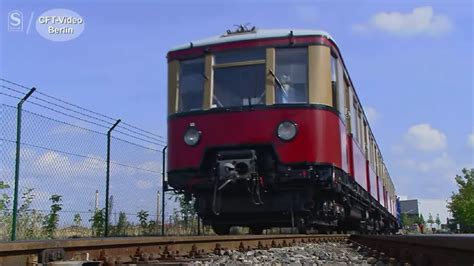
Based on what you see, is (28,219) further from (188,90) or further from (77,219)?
(188,90)

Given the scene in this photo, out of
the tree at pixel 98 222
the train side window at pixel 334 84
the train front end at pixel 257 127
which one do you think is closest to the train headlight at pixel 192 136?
the train front end at pixel 257 127

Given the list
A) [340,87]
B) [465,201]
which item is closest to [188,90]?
[340,87]

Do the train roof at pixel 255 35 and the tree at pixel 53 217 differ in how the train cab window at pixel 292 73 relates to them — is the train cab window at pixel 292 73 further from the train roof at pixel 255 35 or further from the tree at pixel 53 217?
the tree at pixel 53 217

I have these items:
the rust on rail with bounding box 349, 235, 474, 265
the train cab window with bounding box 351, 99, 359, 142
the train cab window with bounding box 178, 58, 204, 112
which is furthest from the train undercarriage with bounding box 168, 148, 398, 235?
the train cab window with bounding box 351, 99, 359, 142

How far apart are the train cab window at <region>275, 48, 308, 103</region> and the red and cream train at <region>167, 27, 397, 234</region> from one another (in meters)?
0.02

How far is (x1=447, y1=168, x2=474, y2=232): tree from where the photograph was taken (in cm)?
4812

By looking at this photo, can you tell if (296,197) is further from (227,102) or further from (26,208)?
(26,208)

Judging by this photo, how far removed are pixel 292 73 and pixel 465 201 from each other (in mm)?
45860

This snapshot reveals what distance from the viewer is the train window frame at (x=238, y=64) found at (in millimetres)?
8664

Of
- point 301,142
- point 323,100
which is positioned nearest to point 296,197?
point 301,142

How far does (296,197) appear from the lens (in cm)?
867

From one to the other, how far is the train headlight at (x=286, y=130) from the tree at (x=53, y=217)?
3499 millimetres

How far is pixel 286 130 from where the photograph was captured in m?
8.41

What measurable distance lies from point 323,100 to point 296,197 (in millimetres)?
1590
